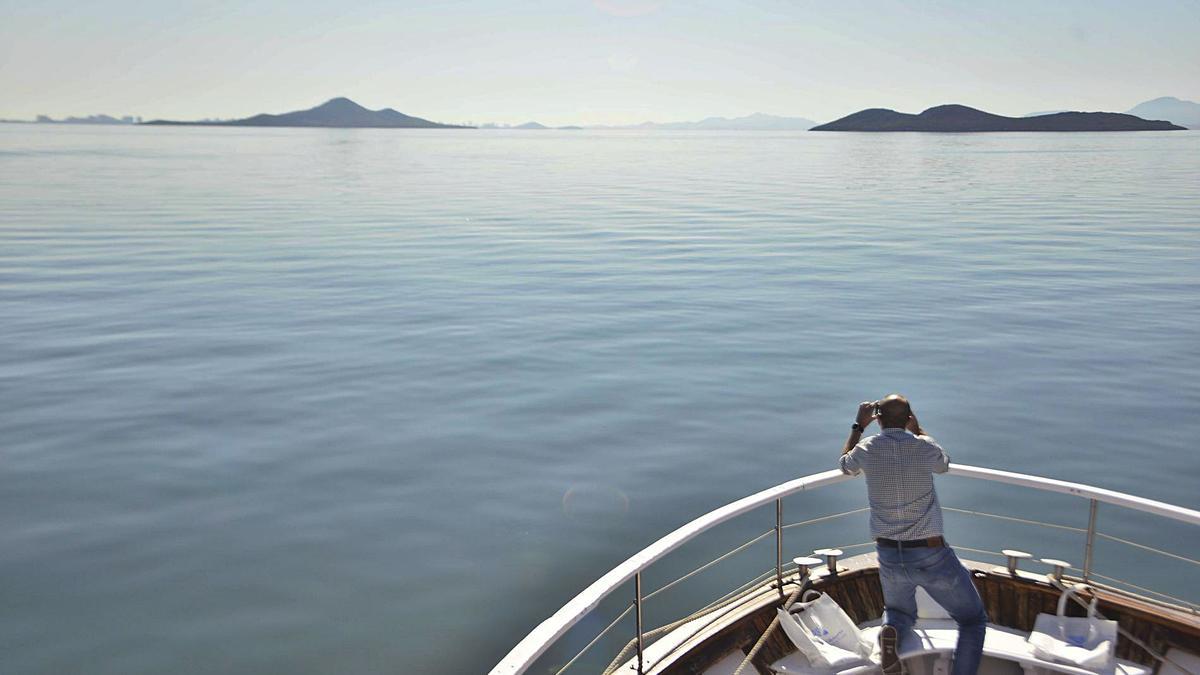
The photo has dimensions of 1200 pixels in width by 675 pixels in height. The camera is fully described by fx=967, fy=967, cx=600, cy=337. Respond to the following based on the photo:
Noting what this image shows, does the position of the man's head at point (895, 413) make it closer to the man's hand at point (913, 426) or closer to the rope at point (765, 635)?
the man's hand at point (913, 426)

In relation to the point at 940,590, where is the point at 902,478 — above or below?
above

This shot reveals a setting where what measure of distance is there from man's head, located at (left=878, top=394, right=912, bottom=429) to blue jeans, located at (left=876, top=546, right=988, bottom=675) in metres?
0.89

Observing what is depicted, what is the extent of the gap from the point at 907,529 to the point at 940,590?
0.52m

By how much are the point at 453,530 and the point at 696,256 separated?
28.8 meters

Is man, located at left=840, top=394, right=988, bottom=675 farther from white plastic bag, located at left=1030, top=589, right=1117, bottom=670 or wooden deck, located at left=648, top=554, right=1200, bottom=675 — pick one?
wooden deck, located at left=648, top=554, right=1200, bottom=675

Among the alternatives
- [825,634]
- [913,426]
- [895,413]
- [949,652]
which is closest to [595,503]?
[825,634]

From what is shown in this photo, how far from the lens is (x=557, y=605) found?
39.3ft

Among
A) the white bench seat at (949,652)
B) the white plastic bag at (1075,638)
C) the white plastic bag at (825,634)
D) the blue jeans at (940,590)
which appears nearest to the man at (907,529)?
the blue jeans at (940,590)

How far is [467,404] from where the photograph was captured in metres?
19.9

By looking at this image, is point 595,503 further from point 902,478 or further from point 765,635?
point 902,478

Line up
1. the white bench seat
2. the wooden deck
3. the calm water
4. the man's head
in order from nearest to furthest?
the man's head → the white bench seat → the wooden deck → the calm water

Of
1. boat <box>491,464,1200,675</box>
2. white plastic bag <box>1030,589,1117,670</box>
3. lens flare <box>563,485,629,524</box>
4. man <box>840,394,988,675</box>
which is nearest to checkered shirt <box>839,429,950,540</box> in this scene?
man <box>840,394,988,675</box>

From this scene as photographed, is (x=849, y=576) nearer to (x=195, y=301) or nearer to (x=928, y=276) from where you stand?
(x=195, y=301)

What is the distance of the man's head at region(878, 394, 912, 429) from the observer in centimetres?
672
